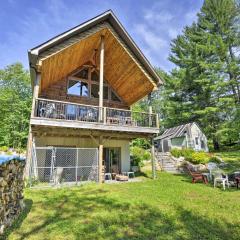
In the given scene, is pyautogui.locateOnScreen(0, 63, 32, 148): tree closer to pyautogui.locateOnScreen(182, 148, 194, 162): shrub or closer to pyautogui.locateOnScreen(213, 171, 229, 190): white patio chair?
pyautogui.locateOnScreen(182, 148, 194, 162): shrub

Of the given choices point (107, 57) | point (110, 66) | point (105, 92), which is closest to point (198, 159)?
point (105, 92)

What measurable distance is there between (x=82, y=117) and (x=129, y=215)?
6.92 metres

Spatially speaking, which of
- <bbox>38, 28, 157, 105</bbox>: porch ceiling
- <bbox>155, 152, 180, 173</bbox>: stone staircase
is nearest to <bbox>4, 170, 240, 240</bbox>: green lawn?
<bbox>38, 28, 157, 105</bbox>: porch ceiling

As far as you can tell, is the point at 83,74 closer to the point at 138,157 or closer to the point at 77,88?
the point at 77,88

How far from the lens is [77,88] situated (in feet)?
42.3

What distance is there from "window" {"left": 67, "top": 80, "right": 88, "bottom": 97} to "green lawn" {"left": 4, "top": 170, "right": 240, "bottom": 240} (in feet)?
21.6

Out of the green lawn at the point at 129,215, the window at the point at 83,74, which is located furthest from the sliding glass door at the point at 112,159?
the green lawn at the point at 129,215

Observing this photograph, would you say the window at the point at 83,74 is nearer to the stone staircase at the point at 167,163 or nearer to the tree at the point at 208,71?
the stone staircase at the point at 167,163

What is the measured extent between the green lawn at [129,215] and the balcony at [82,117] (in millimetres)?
3064

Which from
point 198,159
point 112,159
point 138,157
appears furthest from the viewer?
point 138,157

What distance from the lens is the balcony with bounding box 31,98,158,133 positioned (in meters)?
9.27

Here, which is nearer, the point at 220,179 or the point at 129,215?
the point at 129,215

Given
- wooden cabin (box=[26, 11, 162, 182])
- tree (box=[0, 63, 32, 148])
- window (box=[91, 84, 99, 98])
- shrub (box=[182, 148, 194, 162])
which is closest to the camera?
wooden cabin (box=[26, 11, 162, 182])

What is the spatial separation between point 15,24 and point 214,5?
78.0 ft
